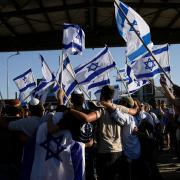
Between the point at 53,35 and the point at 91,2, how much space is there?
3663 mm

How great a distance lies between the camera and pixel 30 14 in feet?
50.5

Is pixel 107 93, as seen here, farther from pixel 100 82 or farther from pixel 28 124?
pixel 100 82

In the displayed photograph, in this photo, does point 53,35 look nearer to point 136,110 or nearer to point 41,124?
point 136,110

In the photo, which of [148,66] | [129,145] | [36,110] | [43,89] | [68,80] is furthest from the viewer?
[43,89]

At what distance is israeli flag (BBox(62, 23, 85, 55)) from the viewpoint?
420 inches

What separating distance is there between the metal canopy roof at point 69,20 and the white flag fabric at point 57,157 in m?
8.11

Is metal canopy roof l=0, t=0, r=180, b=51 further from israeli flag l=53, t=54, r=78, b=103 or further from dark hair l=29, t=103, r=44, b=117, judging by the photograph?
dark hair l=29, t=103, r=44, b=117

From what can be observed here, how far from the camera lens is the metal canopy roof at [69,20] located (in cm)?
1511

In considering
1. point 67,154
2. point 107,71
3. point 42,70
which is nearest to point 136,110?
point 67,154

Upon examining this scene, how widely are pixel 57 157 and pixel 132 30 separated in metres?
3.10

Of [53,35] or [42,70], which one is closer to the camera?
[42,70]

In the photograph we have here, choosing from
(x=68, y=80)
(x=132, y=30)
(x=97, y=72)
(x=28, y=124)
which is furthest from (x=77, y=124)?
(x=97, y=72)

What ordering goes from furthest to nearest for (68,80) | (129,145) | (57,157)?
(68,80) < (129,145) < (57,157)

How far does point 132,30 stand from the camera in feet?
26.1
